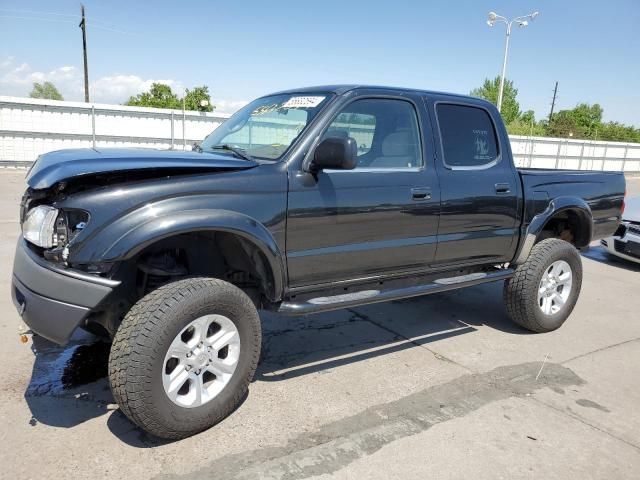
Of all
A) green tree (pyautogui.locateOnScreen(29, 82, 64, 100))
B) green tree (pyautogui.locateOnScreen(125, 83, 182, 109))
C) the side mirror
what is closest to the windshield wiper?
the side mirror

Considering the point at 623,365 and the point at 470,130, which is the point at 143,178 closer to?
the point at 470,130

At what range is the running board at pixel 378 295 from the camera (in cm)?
328

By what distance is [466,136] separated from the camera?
14.2ft

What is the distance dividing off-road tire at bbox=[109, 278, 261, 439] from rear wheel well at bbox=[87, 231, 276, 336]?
257 mm

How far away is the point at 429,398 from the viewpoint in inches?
137

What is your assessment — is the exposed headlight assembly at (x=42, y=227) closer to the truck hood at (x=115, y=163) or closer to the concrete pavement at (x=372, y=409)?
the truck hood at (x=115, y=163)

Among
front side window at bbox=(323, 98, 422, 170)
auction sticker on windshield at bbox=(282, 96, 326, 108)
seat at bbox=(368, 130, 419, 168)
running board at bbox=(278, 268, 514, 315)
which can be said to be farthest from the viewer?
seat at bbox=(368, 130, 419, 168)

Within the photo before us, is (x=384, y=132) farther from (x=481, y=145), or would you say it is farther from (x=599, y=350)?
(x=599, y=350)

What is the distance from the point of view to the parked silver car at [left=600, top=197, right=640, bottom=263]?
303 inches

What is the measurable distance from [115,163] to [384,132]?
1.98m

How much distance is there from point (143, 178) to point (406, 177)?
186cm

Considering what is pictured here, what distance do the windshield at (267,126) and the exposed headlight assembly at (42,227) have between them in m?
1.25

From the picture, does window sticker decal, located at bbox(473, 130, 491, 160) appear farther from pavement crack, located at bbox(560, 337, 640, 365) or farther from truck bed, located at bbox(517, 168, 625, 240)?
pavement crack, located at bbox(560, 337, 640, 365)

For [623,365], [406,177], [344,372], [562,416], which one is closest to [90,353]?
[344,372]
